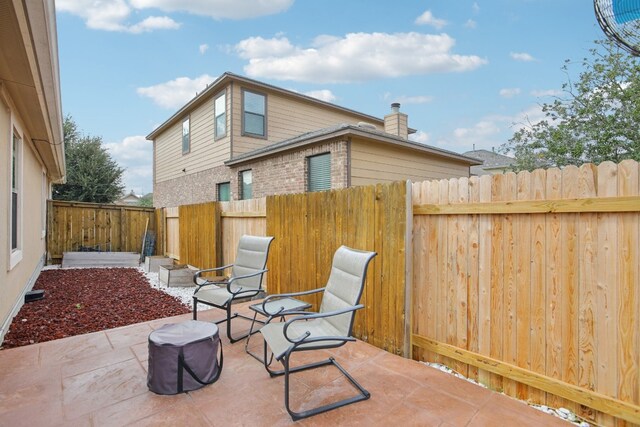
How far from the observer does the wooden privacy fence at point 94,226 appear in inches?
396

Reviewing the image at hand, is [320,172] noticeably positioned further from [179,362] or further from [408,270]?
[179,362]

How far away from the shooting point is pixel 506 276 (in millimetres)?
2711

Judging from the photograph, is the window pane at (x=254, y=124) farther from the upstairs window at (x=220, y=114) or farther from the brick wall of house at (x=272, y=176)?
the brick wall of house at (x=272, y=176)

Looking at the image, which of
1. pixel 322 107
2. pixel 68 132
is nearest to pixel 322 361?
pixel 322 107

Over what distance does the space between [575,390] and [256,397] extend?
2276mm

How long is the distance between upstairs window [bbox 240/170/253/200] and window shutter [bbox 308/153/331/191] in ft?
8.52

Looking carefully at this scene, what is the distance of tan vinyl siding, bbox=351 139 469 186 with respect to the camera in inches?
308

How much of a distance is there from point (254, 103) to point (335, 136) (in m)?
4.71

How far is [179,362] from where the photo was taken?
2.63 metres

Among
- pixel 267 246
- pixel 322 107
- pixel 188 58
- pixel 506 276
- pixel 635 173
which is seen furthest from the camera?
pixel 322 107

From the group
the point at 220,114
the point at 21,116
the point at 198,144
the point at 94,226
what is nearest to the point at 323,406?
the point at 21,116

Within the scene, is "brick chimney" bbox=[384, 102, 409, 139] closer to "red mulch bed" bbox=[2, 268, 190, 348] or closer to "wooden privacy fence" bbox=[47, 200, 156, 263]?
"wooden privacy fence" bbox=[47, 200, 156, 263]

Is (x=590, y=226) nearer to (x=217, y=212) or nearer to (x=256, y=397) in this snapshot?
(x=256, y=397)

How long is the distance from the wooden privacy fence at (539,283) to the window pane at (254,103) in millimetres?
8846
